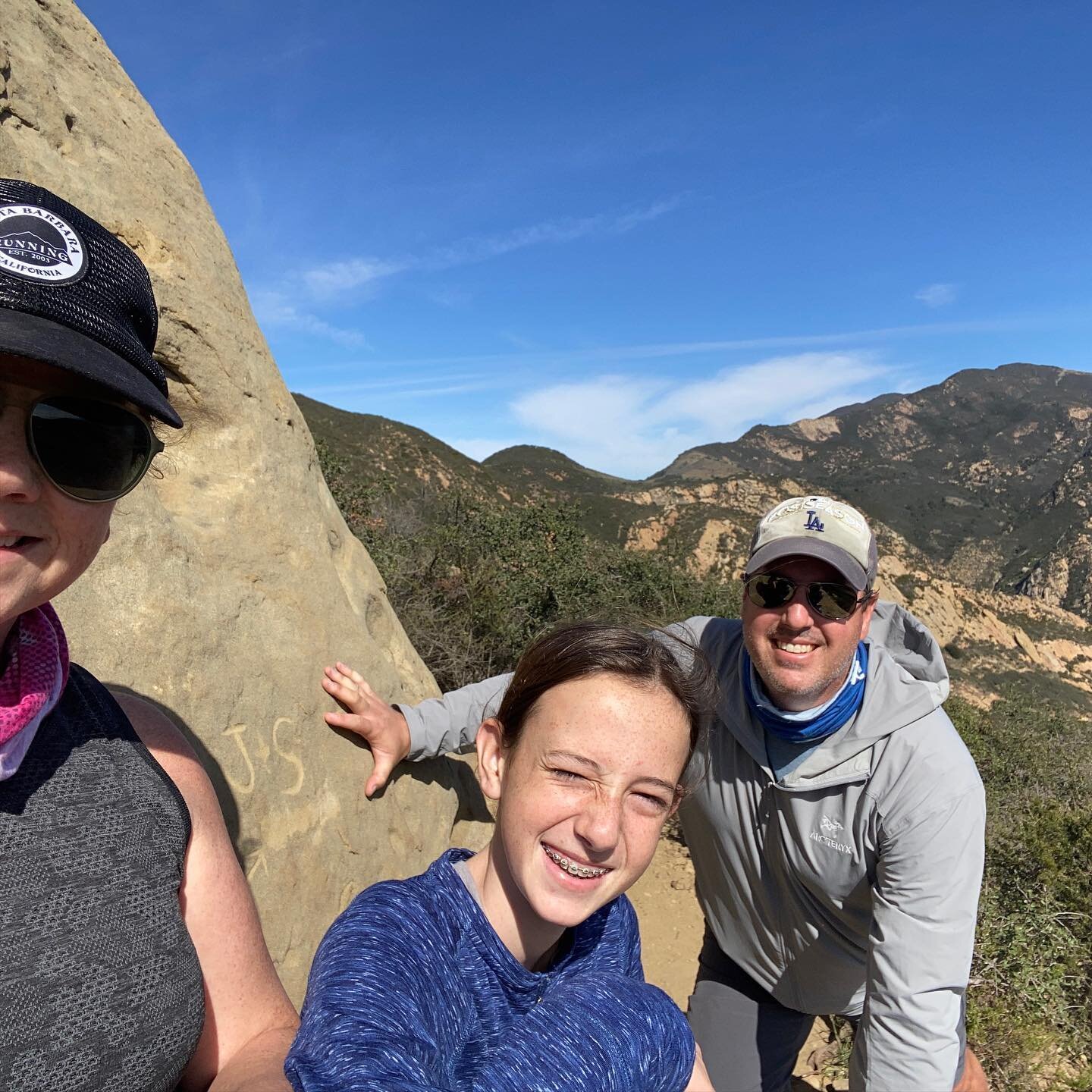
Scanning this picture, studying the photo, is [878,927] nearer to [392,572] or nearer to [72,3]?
[72,3]

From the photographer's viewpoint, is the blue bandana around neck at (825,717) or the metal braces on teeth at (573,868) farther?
the blue bandana around neck at (825,717)

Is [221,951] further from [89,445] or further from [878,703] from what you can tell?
[878,703]

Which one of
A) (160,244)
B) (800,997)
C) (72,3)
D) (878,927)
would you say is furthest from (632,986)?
(72,3)

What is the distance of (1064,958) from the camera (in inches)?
167

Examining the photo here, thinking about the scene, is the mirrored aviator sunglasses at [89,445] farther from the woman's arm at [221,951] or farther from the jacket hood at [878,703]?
the jacket hood at [878,703]

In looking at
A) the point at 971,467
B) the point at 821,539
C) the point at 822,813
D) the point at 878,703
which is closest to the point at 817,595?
the point at 821,539

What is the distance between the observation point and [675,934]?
16.3 ft

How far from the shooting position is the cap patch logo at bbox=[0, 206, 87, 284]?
88 centimetres

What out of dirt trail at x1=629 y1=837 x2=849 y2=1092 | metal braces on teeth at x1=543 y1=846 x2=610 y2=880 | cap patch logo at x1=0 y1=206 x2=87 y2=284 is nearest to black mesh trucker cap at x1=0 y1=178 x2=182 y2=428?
cap patch logo at x1=0 y1=206 x2=87 y2=284

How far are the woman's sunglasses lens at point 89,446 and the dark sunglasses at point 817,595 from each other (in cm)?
189

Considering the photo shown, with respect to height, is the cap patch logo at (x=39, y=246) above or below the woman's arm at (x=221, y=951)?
above

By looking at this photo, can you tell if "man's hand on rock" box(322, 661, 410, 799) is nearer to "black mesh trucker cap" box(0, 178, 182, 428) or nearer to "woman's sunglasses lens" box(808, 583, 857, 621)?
"woman's sunglasses lens" box(808, 583, 857, 621)

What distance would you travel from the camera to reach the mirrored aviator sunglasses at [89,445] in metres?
0.98

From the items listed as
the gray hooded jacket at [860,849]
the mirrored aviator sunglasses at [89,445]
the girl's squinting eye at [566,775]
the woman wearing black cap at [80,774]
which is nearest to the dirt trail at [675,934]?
the gray hooded jacket at [860,849]
